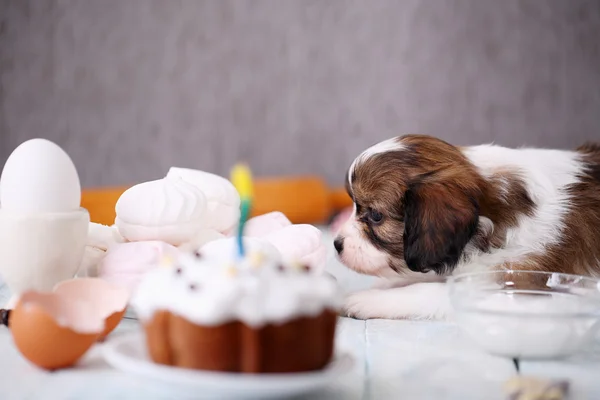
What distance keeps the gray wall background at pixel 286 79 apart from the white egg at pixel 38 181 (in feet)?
12.4

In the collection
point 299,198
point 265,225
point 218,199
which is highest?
point 218,199

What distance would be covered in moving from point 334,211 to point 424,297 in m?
3.66

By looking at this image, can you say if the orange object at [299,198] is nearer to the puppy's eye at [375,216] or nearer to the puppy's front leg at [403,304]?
the puppy's eye at [375,216]

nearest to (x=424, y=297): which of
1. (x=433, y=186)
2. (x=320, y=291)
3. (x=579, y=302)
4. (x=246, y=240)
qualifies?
(x=433, y=186)

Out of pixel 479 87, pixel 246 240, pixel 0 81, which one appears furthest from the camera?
pixel 479 87

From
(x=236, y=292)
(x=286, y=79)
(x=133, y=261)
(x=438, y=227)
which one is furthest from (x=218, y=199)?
(x=286, y=79)

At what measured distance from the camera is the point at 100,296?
119 cm

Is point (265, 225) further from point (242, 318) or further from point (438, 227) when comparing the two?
point (242, 318)

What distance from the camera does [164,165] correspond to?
16.9ft

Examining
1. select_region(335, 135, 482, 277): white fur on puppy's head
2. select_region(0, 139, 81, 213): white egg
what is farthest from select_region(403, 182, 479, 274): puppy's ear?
select_region(0, 139, 81, 213): white egg

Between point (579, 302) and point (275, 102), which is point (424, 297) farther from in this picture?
point (275, 102)

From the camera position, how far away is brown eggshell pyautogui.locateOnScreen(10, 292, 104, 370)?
1012mm

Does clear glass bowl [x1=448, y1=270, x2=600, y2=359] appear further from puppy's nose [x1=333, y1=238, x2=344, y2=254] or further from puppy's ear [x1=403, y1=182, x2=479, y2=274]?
puppy's nose [x1=333, y1=238, x2=344, y2=254]

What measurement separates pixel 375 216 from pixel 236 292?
946 millimetres
